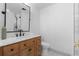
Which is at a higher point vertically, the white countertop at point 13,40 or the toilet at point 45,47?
the white countertop at point 13,40

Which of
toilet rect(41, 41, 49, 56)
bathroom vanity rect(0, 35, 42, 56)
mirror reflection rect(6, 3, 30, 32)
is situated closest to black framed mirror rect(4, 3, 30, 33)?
mirror reflection rect(6, 3, 30, 32)

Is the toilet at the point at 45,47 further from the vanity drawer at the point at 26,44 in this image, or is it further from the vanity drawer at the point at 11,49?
the vanity drawer at the point at 11,49

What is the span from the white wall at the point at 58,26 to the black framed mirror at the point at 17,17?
0.16 meters

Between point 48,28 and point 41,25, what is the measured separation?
0.26 ft

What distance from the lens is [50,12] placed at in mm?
1103

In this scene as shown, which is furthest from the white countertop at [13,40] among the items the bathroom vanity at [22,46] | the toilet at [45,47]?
the toilet at [45,47]

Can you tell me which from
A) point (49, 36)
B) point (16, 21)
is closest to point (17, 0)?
point (16, 21)

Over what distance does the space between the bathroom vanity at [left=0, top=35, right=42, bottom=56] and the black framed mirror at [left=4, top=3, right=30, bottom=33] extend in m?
0.10

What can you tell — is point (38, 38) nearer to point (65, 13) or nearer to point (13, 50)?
point (13, 50)

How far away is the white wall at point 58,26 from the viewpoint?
3.62ft

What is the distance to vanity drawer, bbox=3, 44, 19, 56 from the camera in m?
0.98

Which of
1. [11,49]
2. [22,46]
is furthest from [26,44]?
[11,49]

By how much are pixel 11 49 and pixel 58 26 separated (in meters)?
0.53

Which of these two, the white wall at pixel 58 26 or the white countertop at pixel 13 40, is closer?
the white countertop at pixel 13 40
